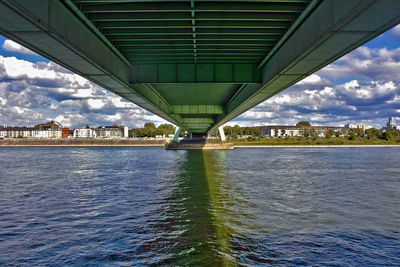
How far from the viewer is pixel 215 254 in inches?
400

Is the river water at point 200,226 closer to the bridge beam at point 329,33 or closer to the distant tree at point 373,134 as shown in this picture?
the bridge beam at point 329,33

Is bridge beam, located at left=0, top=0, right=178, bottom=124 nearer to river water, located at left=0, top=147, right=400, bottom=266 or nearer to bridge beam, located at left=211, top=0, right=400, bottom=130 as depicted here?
Result: river water, located at left=0, top=147, right=400, bottom=266

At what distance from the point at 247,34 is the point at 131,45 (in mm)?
5064

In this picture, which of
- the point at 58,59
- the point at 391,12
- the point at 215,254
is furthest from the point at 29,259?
the point at 391,12

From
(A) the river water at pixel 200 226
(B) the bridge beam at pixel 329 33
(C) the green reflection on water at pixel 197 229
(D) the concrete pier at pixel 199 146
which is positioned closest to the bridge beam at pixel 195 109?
(A) the river water at pixel 200 226

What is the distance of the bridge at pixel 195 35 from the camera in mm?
7723

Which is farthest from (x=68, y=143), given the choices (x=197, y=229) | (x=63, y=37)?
(x=63, y=37)

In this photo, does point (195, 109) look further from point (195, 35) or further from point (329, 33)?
point (329, 33)

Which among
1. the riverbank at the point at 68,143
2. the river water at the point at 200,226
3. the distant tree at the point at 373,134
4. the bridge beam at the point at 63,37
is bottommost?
the river water at the point at 200,226

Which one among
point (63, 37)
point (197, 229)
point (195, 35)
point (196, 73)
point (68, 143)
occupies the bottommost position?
point (197, 229)

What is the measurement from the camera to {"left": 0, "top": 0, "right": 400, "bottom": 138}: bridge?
7.72 metres

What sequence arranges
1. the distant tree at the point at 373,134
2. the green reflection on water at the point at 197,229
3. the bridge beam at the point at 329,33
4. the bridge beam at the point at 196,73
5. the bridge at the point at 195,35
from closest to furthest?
the bridge beam at the point at 329,33 → the bridge at the point at 195,35 → the green reflection on water at the point at 197,229 → the bridge beam at the point at 196,73 → the distant tree at the point at 373,134

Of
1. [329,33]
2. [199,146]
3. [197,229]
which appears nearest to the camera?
[329,33]

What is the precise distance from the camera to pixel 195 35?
40.2ft
